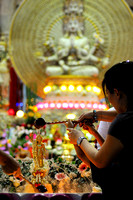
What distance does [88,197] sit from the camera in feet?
3.34

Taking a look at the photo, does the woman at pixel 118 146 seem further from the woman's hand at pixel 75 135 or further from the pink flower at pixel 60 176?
the pink flower at pixel 60 176

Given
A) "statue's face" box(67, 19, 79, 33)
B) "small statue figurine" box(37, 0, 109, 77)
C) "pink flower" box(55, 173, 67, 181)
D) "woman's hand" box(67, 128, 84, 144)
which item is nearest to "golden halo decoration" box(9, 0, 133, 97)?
"small statue figurine" box(37, 0, 109, 77)

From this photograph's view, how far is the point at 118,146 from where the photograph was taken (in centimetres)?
75

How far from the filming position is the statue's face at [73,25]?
17.8ft

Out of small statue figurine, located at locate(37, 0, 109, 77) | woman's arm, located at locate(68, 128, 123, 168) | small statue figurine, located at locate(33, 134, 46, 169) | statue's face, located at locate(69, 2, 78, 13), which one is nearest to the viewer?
woman's arm, located at locate(68, 128, 123, 168)

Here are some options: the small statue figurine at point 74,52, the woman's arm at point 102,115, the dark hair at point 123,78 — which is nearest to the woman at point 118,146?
the dark hair at point 123,78

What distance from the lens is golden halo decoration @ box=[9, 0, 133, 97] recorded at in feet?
16.6

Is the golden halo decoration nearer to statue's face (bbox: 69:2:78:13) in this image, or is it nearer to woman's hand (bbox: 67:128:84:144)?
statue's face (bbox: 69:2:78:13)

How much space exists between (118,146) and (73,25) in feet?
16.5

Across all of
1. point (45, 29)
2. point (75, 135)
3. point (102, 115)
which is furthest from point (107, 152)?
point (45, 29)

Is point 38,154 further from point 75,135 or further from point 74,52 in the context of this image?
point 74,52

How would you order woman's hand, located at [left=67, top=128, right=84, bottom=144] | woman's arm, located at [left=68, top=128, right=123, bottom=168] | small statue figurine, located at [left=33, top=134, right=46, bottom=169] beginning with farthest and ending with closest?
1. small statue figurine, located at [left=33, top=134, right=46, bottom=169]
2. woman's hand, located at [left=67, top=128, right=84, bottom=144]
3. woman's arm, located at [left=68, top=128, right=123, bottom=168]

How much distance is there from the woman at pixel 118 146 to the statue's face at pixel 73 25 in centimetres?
481

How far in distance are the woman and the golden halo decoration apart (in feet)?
13.9
